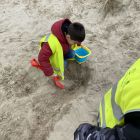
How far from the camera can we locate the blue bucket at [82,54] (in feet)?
10.4

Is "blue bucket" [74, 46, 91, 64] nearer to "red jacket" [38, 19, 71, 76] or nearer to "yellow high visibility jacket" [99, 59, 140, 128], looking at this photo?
"red jacket" [38, 19, 71, 76]

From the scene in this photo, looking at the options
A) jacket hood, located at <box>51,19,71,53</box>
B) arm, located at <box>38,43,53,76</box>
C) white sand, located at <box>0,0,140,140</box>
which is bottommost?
white sand, located at <box>0,0,140,140</box>

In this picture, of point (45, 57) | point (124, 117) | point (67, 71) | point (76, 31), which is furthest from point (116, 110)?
point (67, 71)

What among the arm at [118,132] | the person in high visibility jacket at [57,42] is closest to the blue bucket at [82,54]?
the person in high visibility jacket at [57,42]

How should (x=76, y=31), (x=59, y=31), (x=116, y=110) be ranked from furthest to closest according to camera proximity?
(x=59, y=31)
(x=76, y=31)
(x=116, y=110)

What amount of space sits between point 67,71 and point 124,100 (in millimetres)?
1710

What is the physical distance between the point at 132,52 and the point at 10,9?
1.87 meters

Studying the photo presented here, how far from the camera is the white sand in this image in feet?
9.18

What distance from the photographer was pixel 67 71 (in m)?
3.25

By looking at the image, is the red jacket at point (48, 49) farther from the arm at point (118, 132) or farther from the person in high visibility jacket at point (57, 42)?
the arm at point (118, 132)

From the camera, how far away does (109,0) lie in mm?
3852

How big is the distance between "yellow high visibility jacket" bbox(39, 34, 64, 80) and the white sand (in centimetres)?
24

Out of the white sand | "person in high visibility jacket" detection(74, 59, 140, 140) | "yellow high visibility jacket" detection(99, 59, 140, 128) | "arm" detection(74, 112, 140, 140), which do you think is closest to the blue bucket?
the white sand

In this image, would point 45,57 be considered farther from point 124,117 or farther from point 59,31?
point 124,117
